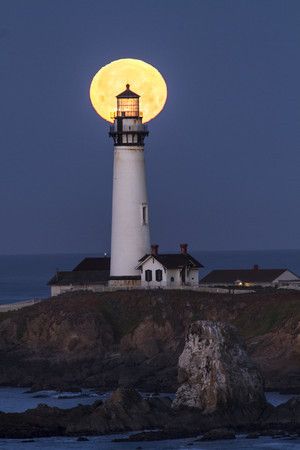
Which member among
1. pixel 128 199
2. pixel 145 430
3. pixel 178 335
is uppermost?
pixel 128 199

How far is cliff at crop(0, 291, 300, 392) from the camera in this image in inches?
3593

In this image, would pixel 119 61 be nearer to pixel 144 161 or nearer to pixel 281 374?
pixel 144 161

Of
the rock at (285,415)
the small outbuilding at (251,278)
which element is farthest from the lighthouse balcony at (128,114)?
the rock at (285,415)

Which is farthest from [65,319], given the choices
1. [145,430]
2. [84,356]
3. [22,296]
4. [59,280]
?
[22,296]

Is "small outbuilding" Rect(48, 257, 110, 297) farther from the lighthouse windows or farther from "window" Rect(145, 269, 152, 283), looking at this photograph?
the lighthouse windows

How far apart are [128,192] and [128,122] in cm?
356

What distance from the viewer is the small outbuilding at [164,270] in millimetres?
104062

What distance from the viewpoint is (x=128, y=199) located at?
10494 cm

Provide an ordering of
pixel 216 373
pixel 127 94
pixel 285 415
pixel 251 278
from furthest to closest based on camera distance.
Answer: pixel 251 278 < pixel 127 94 < pixel 216 373 < pixel 285 415

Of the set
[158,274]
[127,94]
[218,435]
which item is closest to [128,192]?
[158,274]

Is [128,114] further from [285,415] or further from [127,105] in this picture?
[285,415]

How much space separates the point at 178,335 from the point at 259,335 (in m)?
4.32

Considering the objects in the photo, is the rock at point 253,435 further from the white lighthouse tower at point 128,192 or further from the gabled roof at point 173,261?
the white lighthouse tower at point 128,192

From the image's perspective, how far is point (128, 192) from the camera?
105 metres
